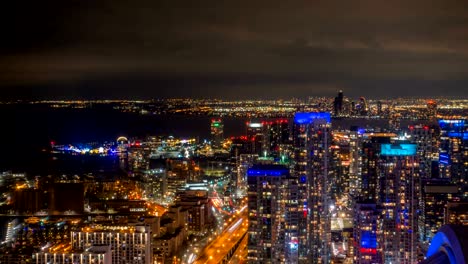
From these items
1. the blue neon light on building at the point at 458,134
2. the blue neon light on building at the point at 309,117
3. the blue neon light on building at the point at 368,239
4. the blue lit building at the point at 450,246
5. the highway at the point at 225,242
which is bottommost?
the highway at the point at 225,242

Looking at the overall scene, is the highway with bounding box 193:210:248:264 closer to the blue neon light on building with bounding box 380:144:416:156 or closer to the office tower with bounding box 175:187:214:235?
the office tower with bounding box 175:187:214:235

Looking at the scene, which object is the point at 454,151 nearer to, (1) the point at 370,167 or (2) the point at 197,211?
(1) the point at 370,167

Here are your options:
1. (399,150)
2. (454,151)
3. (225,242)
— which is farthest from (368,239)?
(454,151)

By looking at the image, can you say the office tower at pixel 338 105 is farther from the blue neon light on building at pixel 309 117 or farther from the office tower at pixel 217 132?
the blue neon light on building at pixel 309 117

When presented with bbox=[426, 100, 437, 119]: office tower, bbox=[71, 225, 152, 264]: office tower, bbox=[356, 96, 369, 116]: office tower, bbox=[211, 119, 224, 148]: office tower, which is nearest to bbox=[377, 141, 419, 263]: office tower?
bbox=[71, 225, 152, 264]: office tower

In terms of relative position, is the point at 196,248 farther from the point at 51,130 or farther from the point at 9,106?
the point at 51,130

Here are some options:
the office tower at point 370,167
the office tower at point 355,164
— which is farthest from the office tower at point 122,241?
the office tower at point 355,164

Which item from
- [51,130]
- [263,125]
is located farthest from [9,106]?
[263,125]
